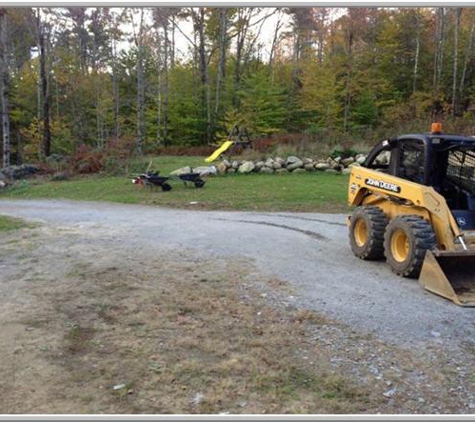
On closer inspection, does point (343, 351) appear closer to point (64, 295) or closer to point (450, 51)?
point (64, 295)

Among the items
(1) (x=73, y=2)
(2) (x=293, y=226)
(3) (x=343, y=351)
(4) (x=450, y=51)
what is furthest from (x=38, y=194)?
(4) (x=450, y=51)

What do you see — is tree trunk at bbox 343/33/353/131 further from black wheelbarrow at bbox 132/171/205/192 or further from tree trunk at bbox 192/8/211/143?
black wheelbarrow at bbox 132/171/205/192

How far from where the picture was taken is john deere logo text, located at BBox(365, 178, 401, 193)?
7007 millimetres

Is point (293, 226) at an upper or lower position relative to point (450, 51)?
lower

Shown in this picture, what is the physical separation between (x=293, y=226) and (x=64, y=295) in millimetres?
5879

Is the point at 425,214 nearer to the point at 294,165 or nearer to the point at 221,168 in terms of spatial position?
the point at 221,168

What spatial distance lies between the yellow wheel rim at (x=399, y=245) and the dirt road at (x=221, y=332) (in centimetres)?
35

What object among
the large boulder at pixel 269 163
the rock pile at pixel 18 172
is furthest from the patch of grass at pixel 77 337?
the rock pile at pixel 18 172

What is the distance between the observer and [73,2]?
5.96m

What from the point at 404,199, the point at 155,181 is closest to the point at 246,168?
the point at 155,181

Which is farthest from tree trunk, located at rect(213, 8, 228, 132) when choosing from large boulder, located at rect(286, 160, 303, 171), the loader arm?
the loader arm

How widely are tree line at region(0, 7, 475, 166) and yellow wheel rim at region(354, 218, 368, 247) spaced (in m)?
18.8

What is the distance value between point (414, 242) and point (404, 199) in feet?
3.14

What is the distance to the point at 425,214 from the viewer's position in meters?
6.49
